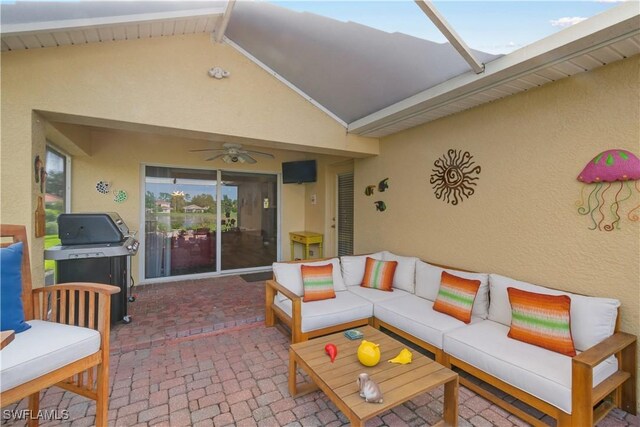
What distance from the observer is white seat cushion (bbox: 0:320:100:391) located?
4.75 feet

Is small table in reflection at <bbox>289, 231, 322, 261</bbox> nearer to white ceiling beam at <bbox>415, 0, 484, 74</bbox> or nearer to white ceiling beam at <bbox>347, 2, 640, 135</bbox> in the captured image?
white ceiling beam at <bbox>347, 2, 640, 135</bbox>

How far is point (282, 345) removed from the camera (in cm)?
311

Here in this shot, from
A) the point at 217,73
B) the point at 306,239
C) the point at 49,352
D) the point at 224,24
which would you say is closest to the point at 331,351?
the point at 49,352

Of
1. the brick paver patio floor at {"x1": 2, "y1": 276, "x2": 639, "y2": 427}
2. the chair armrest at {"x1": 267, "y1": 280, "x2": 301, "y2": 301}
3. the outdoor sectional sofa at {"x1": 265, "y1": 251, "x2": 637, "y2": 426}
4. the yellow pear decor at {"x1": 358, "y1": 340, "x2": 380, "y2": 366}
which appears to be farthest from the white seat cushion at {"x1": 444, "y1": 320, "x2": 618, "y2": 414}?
the chair armrest at {"x1": 267, "y1": 280, "x2": 301, "y2": 301}

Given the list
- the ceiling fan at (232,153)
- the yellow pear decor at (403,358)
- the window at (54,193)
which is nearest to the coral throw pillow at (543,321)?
the yellow pear decor at (403,358)

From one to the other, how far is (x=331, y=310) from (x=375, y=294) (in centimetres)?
75

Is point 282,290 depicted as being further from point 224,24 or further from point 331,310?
point 224,24

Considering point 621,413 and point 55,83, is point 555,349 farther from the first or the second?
point 55,83

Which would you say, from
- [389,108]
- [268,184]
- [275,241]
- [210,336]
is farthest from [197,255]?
[389,108]

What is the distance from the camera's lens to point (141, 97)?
303 cm

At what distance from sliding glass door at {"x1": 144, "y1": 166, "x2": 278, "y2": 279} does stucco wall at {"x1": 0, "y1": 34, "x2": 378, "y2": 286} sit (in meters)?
2.50

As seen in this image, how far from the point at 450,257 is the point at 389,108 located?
82.4 inches

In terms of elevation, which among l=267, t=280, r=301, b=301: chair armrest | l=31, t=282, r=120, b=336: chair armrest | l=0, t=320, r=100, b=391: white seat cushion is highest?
l=31, t=282, r=120, b=336: chair armrest

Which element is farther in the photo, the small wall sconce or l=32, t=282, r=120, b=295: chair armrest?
the small wall sconce
